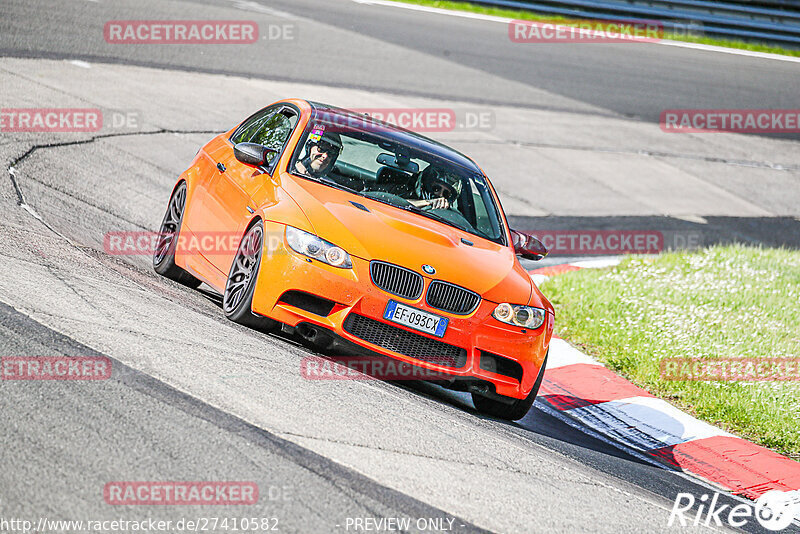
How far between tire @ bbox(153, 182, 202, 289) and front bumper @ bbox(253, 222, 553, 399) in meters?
1.83

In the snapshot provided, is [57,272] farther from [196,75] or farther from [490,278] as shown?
[196,75]

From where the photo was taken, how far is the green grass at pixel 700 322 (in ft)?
25.8

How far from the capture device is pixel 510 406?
22.4 ft

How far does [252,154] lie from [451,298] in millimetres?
1922

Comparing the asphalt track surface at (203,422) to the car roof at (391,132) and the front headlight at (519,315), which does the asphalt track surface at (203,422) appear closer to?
the front headlight at (519,315)

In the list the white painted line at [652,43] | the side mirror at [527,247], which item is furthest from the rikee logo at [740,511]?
the white painted line at [652,43]

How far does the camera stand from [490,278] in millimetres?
6680

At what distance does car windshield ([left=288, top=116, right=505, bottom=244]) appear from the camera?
7391mm

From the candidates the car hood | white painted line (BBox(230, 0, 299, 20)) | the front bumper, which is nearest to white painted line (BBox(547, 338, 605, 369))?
the car hood

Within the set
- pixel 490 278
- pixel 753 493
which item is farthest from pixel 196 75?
pixel 753 493

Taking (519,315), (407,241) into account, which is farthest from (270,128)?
(519,315)

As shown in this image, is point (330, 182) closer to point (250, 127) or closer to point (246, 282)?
point (246, 282)

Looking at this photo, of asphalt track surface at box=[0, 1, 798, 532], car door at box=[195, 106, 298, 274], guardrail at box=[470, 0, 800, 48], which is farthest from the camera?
guardrail at box=[470, 0, 800, 48]

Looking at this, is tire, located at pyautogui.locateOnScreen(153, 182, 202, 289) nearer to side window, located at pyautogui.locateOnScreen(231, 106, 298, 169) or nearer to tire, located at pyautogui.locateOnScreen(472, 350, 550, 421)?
side window, located at pyautogui.locateOnScreen(231, 106, 298, 169)
